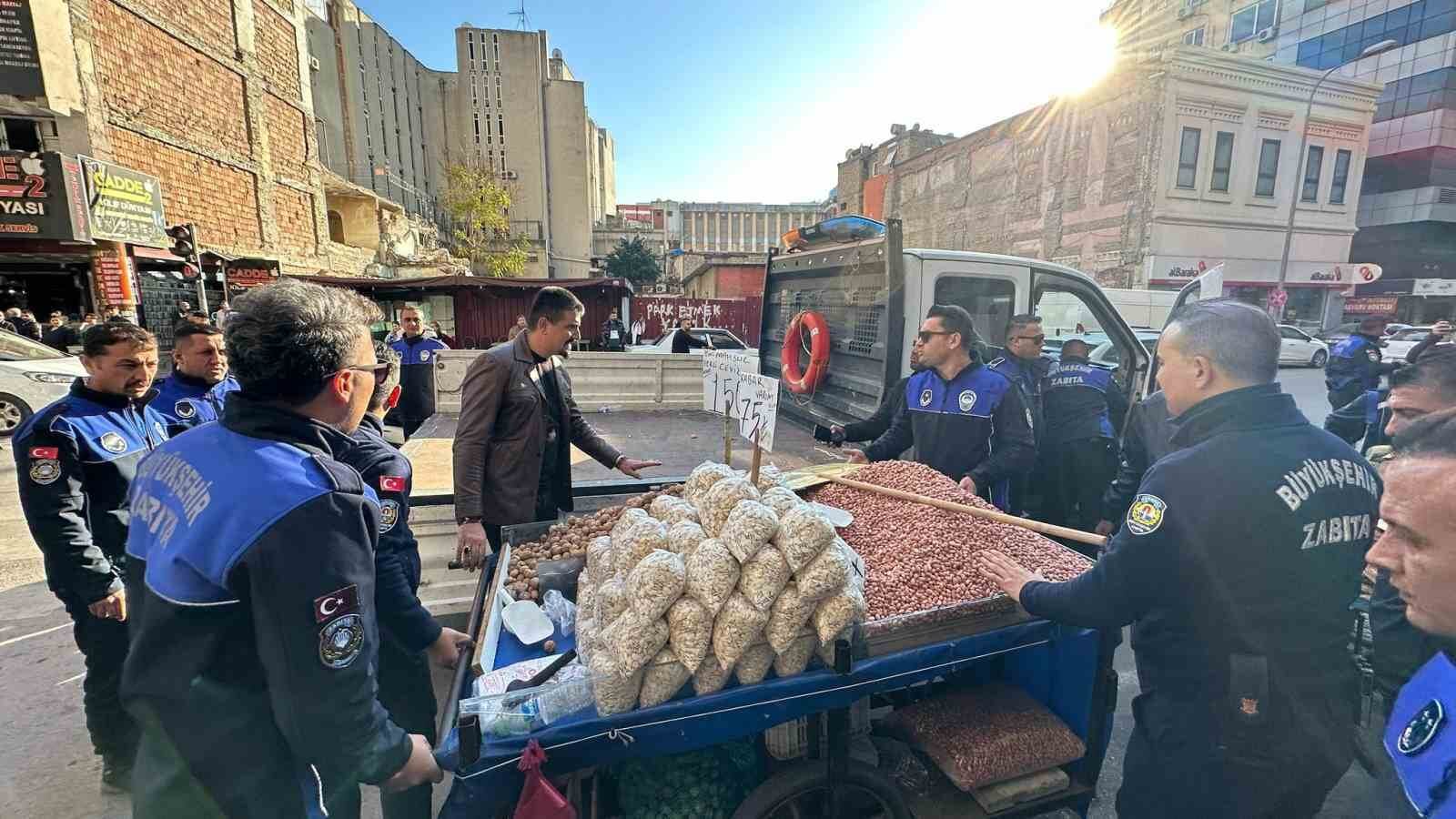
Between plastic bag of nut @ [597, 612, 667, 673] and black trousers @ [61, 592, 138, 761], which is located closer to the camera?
plastic bag of nut @ [597, 612, 667, 673]

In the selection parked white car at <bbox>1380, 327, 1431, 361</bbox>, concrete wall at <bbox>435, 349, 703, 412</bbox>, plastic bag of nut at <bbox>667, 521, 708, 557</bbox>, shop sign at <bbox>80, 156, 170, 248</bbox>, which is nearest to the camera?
plastic bag of nut at <bbox>667, 521, 708, 557</bbox>

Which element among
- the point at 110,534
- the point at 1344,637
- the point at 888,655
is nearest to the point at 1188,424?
the point at 1344,637

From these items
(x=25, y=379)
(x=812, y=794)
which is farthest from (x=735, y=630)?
(x=25, y=379)

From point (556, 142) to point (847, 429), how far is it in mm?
58623

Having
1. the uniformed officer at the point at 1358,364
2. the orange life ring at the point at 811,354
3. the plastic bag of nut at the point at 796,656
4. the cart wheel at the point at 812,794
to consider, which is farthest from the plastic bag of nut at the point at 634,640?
the uniformed officer at the point at 1358,364

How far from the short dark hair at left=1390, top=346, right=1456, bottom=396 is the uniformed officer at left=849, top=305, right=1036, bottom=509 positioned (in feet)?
5.72

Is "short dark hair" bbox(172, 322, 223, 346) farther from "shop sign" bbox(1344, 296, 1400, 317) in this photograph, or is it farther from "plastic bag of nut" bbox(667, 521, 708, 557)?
"shop sign" bbox(1344, 296, 1400, 317)

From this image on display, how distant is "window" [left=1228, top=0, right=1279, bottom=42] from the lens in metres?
31.4

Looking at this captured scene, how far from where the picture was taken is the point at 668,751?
1.69 m

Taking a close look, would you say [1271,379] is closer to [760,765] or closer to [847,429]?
[760,765]

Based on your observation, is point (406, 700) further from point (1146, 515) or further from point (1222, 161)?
point (1222, 161)

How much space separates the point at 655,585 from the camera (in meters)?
1.65

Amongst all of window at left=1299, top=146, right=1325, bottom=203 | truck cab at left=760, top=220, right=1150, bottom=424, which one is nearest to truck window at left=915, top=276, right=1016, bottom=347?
truck cab at left=760, top=220, right=1150, bottom=424

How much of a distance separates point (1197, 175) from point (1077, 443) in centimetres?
2525
